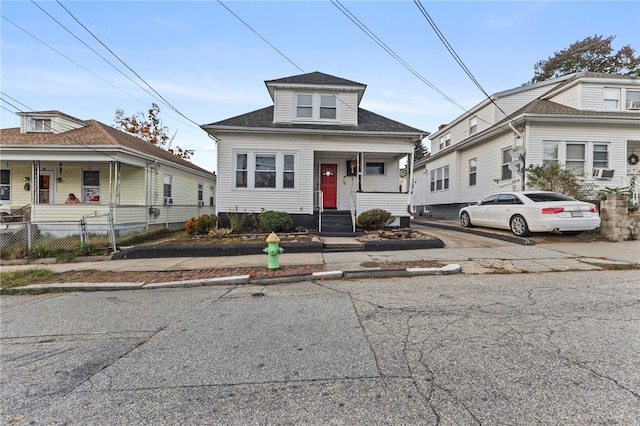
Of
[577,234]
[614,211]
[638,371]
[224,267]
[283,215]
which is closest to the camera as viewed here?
[638,371]

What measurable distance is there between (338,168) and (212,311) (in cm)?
1093

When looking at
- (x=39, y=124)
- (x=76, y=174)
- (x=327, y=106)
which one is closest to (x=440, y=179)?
(x=327, y=106)

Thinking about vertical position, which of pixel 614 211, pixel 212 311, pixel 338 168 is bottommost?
pixel 212 311

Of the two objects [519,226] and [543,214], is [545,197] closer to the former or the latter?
[543,214]

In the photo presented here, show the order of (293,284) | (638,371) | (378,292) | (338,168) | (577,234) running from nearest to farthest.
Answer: (638,371), (378,292), (293,284), (577,234), (338,168)

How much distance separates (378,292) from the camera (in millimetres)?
5039

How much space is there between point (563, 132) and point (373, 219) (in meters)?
9.90

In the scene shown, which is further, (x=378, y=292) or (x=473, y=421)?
(x=378, y=292)

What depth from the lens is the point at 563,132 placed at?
13758 millimetres

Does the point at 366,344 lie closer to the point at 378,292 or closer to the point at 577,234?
the point at 378,292

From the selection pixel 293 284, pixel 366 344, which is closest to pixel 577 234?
pixel 293 284

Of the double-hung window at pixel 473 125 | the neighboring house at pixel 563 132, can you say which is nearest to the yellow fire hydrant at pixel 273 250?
the neighboring house at pixel 563 132

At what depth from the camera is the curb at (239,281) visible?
595cm

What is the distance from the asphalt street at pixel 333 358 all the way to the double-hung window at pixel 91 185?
11.7 metres
